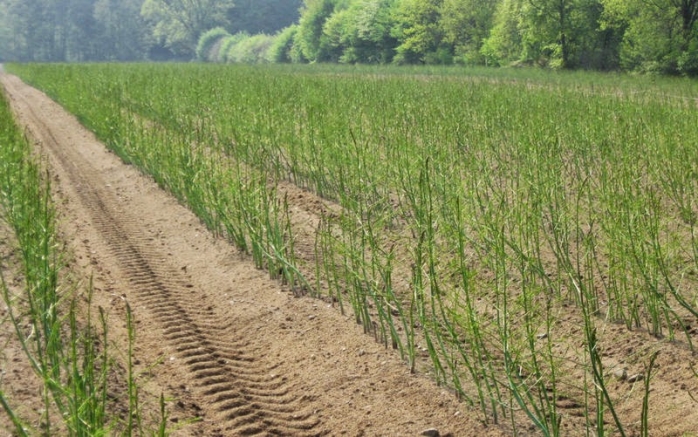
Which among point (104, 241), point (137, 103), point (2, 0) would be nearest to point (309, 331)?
point (104, 241)

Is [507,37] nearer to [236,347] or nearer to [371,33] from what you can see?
[371,33]

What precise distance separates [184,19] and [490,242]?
4252 inches

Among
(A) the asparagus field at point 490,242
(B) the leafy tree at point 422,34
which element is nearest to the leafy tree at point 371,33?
(B) the leafy tree at point 422,34

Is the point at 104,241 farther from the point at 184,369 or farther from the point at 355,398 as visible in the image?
the point at 355,398

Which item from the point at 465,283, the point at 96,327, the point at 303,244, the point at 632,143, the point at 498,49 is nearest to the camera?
the point at 465,283

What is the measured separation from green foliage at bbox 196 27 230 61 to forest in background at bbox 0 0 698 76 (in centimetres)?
16

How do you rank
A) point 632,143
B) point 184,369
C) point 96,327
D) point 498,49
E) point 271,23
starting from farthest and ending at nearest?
point 271,23
point 498,49
point 632,143
point 96,327
point 184,369

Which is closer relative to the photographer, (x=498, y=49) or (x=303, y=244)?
(x=303, y=244)

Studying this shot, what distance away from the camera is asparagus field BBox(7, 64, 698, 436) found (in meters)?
4.44

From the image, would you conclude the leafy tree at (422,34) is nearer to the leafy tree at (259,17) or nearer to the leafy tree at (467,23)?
the leafy tree at (467,23)

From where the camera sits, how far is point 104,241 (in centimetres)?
812

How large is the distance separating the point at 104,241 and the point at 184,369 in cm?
337

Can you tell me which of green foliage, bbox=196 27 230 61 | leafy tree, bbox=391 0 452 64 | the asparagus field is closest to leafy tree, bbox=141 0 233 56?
green foliage, bbox=196 27 230 61

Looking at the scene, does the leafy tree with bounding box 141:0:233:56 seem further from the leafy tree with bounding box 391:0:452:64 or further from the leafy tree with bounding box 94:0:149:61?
the leafy tree with bounding box 391:0:452:64
